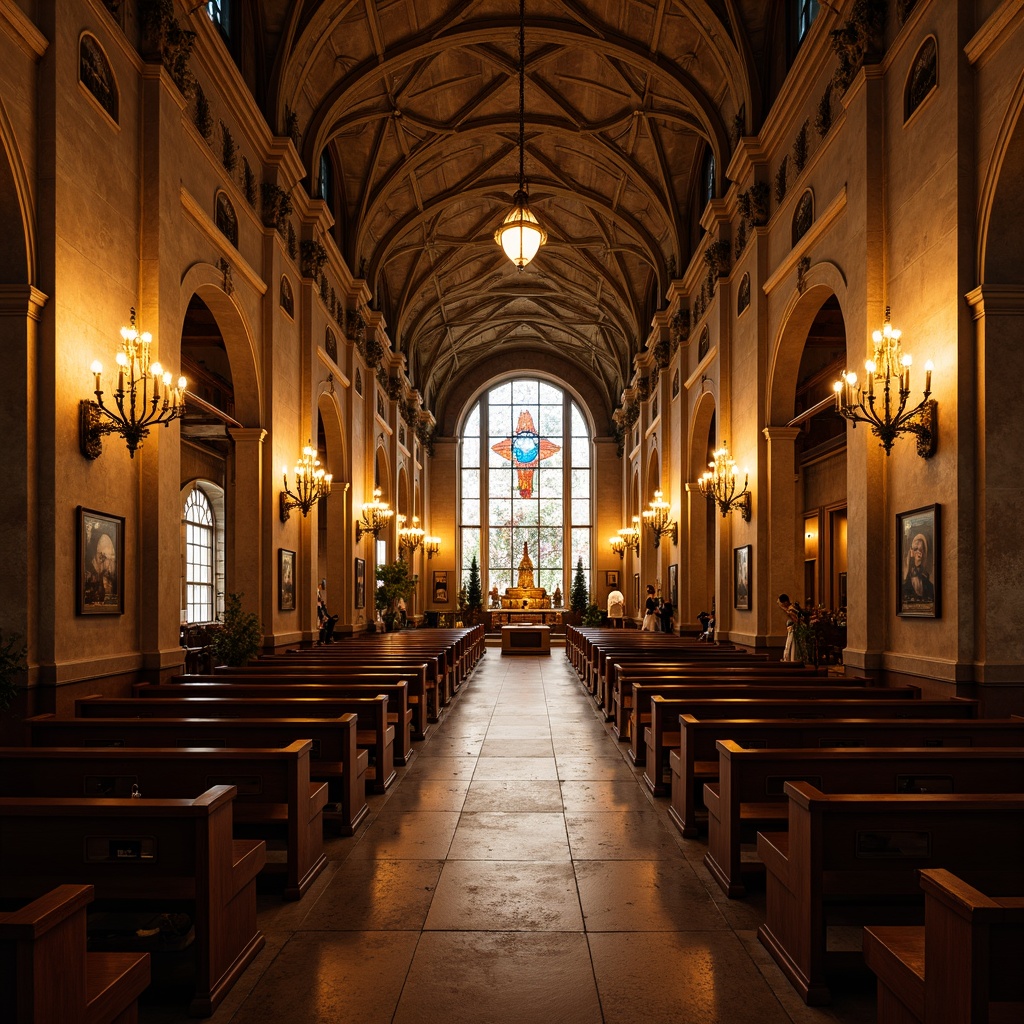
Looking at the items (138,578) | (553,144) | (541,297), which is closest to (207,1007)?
(138,578)

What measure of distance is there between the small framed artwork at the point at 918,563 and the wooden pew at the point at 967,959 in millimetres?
5583

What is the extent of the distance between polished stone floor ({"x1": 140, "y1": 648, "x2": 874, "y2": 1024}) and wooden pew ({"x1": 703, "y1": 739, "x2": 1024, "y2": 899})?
391 millimetres

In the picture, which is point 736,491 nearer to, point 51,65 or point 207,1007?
point 51,65

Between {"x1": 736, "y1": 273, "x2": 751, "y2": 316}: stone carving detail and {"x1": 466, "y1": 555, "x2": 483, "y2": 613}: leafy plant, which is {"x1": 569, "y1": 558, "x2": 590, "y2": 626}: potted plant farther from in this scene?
{"x1": 736, "y1": 273, "x2": 751, "y2": 316}: stone carving detail

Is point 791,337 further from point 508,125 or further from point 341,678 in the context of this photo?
point 508,125

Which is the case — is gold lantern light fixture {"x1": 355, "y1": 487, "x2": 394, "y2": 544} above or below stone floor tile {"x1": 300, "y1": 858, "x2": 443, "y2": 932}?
above

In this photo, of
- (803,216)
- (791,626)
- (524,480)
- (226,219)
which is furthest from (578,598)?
(226,219)

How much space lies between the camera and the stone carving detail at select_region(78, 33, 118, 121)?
788cm

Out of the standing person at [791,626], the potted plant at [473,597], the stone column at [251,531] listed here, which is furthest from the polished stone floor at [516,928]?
the potted plant at [473,597]

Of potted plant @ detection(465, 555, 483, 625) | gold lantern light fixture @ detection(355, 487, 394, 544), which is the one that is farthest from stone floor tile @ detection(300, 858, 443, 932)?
potted plant @ detection(465, 555, 483, 625)

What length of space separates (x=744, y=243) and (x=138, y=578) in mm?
10897

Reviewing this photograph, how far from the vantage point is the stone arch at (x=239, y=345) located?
1173 centimetres

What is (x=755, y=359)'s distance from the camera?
13.7 metres

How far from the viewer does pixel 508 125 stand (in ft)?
61.7
